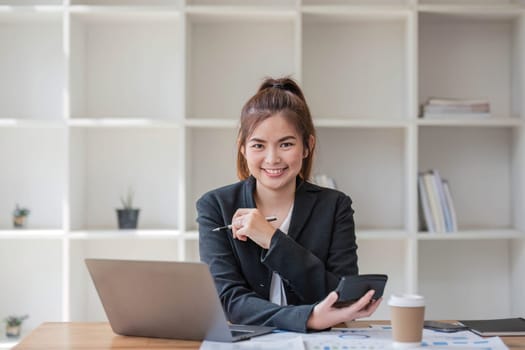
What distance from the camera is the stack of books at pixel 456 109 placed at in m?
3.27

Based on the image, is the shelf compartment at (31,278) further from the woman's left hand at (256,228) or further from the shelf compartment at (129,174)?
the woman's left hand at (256,228)

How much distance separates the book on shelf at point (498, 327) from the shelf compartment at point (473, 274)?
1.75m

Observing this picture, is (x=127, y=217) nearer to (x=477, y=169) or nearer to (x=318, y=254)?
(x=318, y=254)

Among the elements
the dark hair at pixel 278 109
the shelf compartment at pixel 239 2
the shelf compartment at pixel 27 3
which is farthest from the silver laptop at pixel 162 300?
the shelf compartment at pixel 27 3

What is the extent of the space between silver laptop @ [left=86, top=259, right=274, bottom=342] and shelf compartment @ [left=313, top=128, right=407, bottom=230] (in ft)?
6.15

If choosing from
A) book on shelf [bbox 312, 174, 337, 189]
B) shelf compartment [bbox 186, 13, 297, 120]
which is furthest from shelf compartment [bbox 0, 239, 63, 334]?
book on shelf [bbox 312, 174, 337, 189]

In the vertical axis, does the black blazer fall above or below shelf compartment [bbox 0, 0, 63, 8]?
below

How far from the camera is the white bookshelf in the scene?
3.44 m

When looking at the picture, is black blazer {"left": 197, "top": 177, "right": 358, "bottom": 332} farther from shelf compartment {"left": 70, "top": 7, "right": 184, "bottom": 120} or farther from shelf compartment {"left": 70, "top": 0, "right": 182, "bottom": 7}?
shelf compartment {"left": 70, "top": 0, "right": 182, "bottom": 7}

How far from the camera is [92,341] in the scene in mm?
1612

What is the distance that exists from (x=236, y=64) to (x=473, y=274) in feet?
4.80

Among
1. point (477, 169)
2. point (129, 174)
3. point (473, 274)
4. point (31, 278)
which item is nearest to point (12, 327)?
point (31, 278)

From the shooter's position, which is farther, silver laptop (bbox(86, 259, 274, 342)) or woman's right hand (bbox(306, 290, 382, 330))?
woman's right hand (bbox(306, 290, 382, 330))

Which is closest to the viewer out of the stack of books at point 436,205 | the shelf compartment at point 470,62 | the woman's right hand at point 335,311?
the woman's right hand at point 335,311
